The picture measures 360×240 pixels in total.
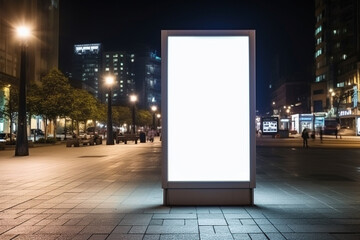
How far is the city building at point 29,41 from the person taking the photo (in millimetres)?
57875

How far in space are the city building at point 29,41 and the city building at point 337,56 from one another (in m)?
57.4

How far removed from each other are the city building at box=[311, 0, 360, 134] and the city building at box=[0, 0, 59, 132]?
57.4 meters

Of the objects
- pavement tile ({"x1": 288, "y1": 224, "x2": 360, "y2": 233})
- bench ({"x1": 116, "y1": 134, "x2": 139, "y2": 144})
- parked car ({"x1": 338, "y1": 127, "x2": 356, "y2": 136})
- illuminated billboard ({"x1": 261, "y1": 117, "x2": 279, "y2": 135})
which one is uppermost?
illuminated billboard ({"x1": 261, "y1": 117, "x2": 279, "y2": 135})

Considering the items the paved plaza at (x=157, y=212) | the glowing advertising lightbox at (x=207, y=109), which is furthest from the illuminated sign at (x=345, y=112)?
the glowing advertising lightbox at (x=207, y=109)

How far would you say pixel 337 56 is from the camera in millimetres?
100125

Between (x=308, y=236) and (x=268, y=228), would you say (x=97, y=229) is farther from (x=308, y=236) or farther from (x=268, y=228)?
(x=308, y=236)

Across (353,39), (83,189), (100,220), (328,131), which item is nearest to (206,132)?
(100,220)

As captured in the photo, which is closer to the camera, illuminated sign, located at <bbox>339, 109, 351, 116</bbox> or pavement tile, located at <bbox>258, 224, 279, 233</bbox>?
pavement tile, located at <bbox>258, 224, 279, 233</bbox>

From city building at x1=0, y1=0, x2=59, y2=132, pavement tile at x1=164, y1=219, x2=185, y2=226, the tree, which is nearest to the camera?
pavement tile at x1=164, y1=219, x2=185, y2=226

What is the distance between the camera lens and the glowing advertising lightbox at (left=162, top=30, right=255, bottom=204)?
793cm

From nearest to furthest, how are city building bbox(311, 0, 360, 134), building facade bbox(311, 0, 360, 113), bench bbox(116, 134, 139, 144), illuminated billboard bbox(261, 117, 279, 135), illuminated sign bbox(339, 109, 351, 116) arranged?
bench bbox(116, 134, 139, 144) < illuminated billboard bbox(261, 117, 279, 135) < illuminated sign bbox(339, 109, 351, 116) < city building bbox(311, 0, 360, 134) < building facade bbox(311, 0, 360, 113)

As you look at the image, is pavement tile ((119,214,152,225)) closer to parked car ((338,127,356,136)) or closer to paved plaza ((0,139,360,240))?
paved plaza ((0,139,360,240))

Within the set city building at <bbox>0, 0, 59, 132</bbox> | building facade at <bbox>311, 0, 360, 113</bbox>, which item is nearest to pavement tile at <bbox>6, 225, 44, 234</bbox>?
city building at <bbox>0, 0, 59, 132</bbox>

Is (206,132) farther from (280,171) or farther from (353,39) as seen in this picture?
(353,39)
